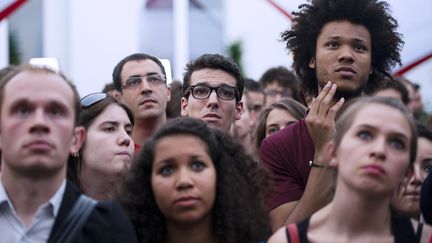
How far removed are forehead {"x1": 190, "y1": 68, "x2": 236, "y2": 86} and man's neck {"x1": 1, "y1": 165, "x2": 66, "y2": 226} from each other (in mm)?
2103

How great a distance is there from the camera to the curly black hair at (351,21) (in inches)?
241

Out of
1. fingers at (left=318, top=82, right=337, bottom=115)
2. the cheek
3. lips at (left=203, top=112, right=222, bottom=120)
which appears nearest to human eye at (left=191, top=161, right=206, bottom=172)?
the cheek

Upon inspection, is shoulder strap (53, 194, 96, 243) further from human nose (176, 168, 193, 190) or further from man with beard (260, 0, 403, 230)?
man with beard (260, 0, 403, 230)

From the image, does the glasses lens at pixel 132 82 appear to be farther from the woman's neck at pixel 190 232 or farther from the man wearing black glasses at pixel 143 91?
the woman's neck at pixel 190 232

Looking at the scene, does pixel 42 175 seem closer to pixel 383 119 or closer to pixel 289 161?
pixel 383 119

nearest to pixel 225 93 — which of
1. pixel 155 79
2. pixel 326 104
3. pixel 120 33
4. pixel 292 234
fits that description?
pixel 155 79

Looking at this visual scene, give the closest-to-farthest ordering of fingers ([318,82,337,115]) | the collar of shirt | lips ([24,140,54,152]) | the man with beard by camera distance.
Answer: lips ([24,140,54,152]) → the collar of shirt → the man with beard → fingers ([318,82,337,115])

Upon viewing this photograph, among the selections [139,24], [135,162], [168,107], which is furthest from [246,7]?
[135,162]

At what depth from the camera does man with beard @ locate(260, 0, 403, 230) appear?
5.40 metres

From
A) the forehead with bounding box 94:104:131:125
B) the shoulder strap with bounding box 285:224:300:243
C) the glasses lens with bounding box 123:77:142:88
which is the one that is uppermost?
the glasses lens with bounding box 123:77:142:88

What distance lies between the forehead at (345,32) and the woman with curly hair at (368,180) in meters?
1.48

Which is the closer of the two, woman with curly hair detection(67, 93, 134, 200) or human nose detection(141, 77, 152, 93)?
woman with curly hair detection(67, 93, 134, 200)

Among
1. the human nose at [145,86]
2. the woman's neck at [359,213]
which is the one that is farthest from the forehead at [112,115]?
the woman's neck at [359,213]

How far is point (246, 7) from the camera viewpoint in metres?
16.0
